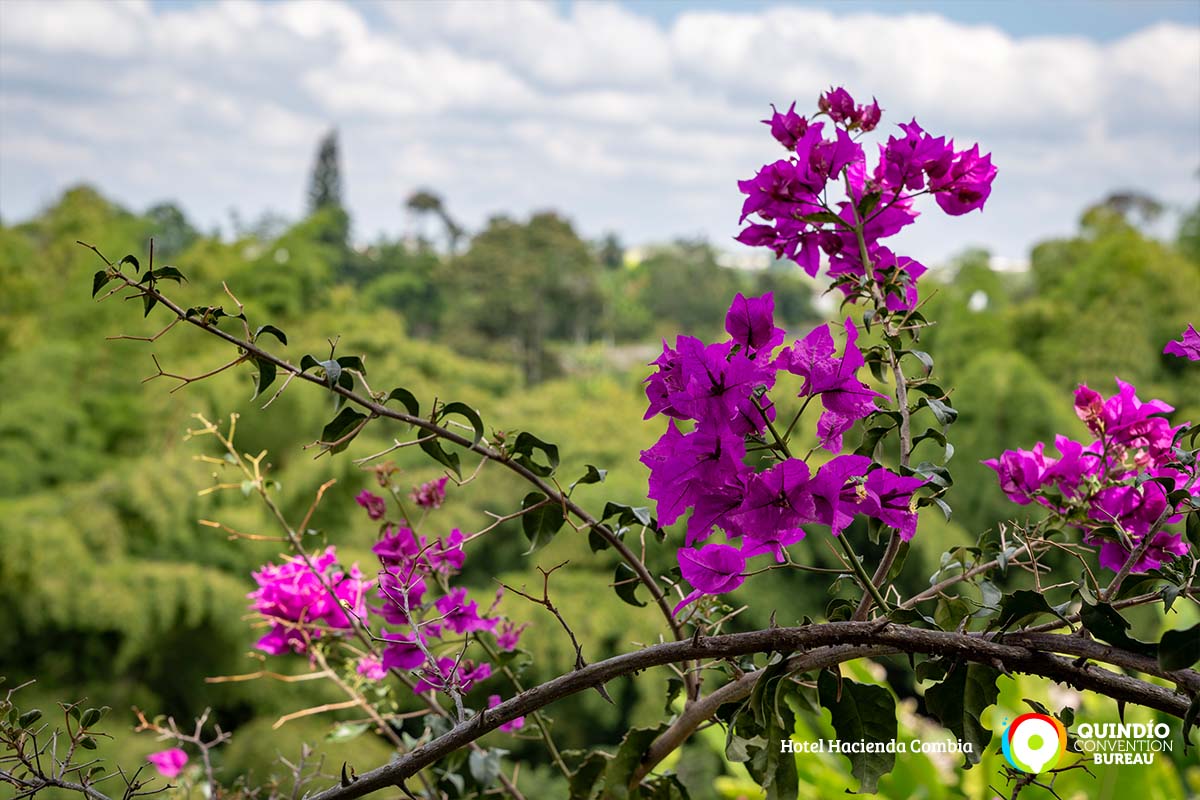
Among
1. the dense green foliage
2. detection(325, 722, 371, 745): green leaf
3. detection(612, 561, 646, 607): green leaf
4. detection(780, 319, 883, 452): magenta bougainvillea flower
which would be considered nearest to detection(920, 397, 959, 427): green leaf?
detection(780, 319, 883, 452): magenta bougainvillea flower

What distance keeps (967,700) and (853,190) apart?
22 centimetres

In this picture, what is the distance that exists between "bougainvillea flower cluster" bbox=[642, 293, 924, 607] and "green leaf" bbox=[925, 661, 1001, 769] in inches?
2.1

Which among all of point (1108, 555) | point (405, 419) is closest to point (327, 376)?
point (405, 419)

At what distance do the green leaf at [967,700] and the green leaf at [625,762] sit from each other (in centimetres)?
13

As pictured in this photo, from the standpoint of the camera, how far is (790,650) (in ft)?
1.04

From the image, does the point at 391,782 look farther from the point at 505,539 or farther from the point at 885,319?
the point at 505,539

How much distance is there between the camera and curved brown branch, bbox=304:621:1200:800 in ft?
0.98

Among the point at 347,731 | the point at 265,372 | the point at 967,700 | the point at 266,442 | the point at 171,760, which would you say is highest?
the point at 265,372

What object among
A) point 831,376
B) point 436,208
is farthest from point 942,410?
point 436,208

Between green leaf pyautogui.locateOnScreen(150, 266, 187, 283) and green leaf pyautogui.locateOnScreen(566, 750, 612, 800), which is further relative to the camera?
green leaf pyautogui.locateOnScreen(566, 750, 612, 800)

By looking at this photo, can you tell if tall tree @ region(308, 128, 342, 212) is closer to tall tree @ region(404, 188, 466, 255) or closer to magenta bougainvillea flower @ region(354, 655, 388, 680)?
tall tree @ region(404, 188, 466, 255)

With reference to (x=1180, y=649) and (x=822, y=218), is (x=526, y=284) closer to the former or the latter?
(x=822, y=218)

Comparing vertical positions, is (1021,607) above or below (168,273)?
below

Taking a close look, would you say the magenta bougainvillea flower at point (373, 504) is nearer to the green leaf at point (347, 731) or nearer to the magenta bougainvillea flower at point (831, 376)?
the green leaf at point (347, 731)
